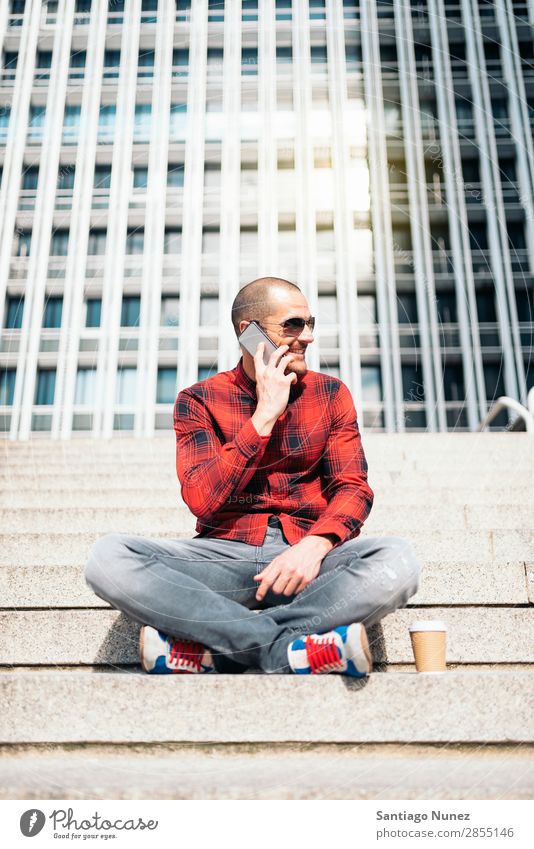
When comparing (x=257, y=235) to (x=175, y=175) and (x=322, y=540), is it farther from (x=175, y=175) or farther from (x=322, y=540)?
(x=322, y=540)

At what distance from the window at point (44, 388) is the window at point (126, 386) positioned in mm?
2373

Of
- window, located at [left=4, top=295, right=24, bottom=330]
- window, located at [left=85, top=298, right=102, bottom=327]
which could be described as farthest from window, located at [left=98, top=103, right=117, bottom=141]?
window, located at [left=4, top=295, right=24, bottom=330]

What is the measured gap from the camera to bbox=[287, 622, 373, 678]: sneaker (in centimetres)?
167

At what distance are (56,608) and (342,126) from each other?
1301cm

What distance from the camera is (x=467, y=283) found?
25500mm

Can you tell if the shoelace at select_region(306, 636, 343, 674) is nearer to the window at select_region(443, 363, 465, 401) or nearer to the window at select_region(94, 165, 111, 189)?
the window at select_region(94, 165, 111, 189)

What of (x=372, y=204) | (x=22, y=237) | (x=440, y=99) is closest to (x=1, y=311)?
(x=22, y=237)

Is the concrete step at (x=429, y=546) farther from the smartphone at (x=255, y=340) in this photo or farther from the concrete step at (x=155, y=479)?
the concrete step at (x=155, y=479)

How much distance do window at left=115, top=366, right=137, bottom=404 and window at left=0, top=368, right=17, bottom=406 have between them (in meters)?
3.72

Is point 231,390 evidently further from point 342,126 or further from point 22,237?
point 22,237

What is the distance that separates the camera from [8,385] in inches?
1040

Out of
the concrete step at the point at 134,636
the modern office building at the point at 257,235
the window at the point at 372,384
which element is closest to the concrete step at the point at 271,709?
the concrete step at the point at 134,636

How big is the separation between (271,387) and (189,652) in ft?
2.74

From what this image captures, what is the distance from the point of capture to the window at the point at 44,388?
85.9 ft
